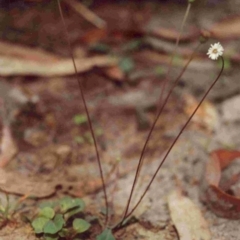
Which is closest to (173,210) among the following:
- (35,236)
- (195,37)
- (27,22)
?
(35,236)

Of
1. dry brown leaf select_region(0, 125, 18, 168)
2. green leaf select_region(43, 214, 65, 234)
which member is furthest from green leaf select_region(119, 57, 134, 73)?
green leaf select_region(43, 214, 65, 234)

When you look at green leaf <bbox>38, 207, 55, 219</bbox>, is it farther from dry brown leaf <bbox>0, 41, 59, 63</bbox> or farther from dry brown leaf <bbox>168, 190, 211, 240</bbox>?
dry brown leaf <bbox>0, 41, 59, 63</bbox>

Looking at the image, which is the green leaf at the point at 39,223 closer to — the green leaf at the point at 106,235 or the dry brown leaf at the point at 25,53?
the green leaf at the point at 106,235

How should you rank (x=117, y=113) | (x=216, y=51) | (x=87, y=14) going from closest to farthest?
(x=216, y=51), (x=117, y=113), (x=87, y=14)

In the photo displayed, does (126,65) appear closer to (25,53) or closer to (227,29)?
(25,53)

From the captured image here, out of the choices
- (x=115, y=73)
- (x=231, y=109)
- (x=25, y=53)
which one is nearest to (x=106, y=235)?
(x=231, y=109)

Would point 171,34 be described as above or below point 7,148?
above
